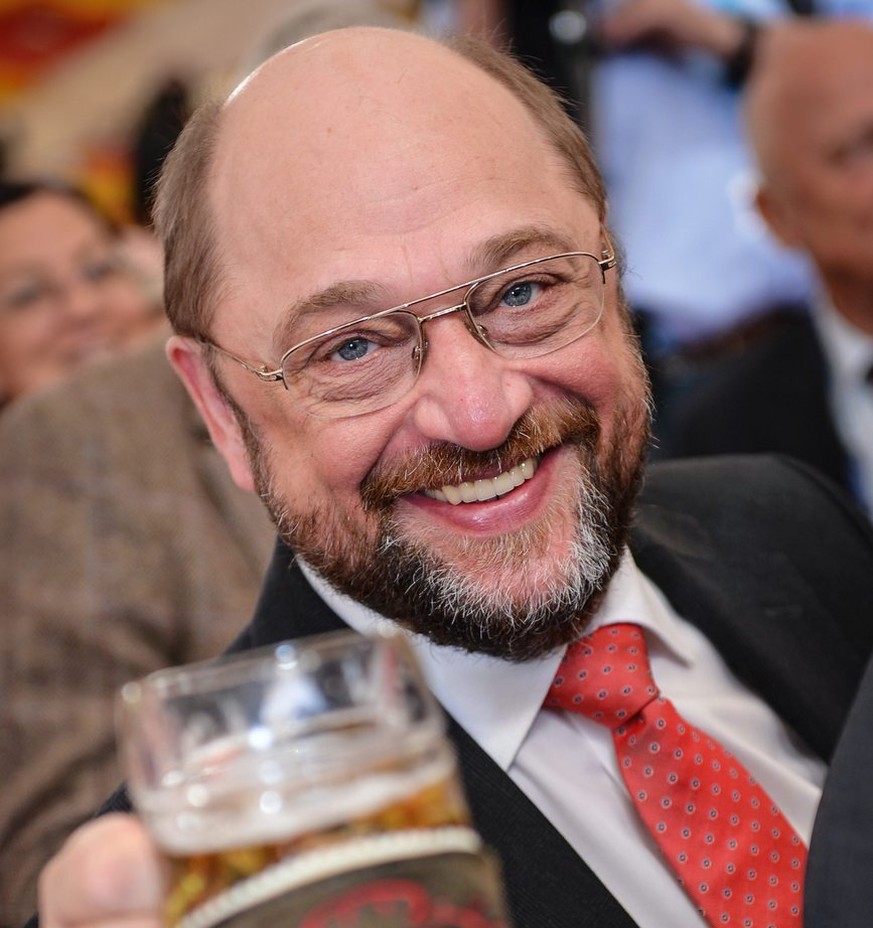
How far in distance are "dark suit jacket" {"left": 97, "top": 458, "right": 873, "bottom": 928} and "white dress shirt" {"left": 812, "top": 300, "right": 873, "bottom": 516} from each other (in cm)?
129

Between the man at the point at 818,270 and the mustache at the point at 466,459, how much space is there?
178 centimetres

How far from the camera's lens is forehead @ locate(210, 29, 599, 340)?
118cm

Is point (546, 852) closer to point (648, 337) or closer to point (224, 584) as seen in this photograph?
point (224, 584)

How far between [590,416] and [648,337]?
2.11m

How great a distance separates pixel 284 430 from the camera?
4.24ft

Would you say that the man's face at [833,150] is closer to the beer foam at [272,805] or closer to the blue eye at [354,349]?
the blue eye at [354,349]

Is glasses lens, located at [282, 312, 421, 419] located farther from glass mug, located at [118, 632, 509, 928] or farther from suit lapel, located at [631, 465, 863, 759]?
glass mug, located at [118, 632, 509, 928]

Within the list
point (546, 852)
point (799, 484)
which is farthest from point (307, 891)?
point (799, 484)

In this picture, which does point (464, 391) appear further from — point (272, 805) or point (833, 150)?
point (833, 150)

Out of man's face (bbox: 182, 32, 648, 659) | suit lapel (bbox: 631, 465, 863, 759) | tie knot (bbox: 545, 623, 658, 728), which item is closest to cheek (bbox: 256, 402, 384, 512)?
man's face (bbox: 182, 32, 648, 659)

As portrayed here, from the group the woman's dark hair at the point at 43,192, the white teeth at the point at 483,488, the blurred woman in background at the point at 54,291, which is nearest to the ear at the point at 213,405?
the white teeth at the point at 483,488

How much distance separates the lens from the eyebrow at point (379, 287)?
3.88 feet

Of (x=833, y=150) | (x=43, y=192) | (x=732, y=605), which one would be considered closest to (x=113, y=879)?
(x=732, y=605)

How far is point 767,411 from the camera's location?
300cm
